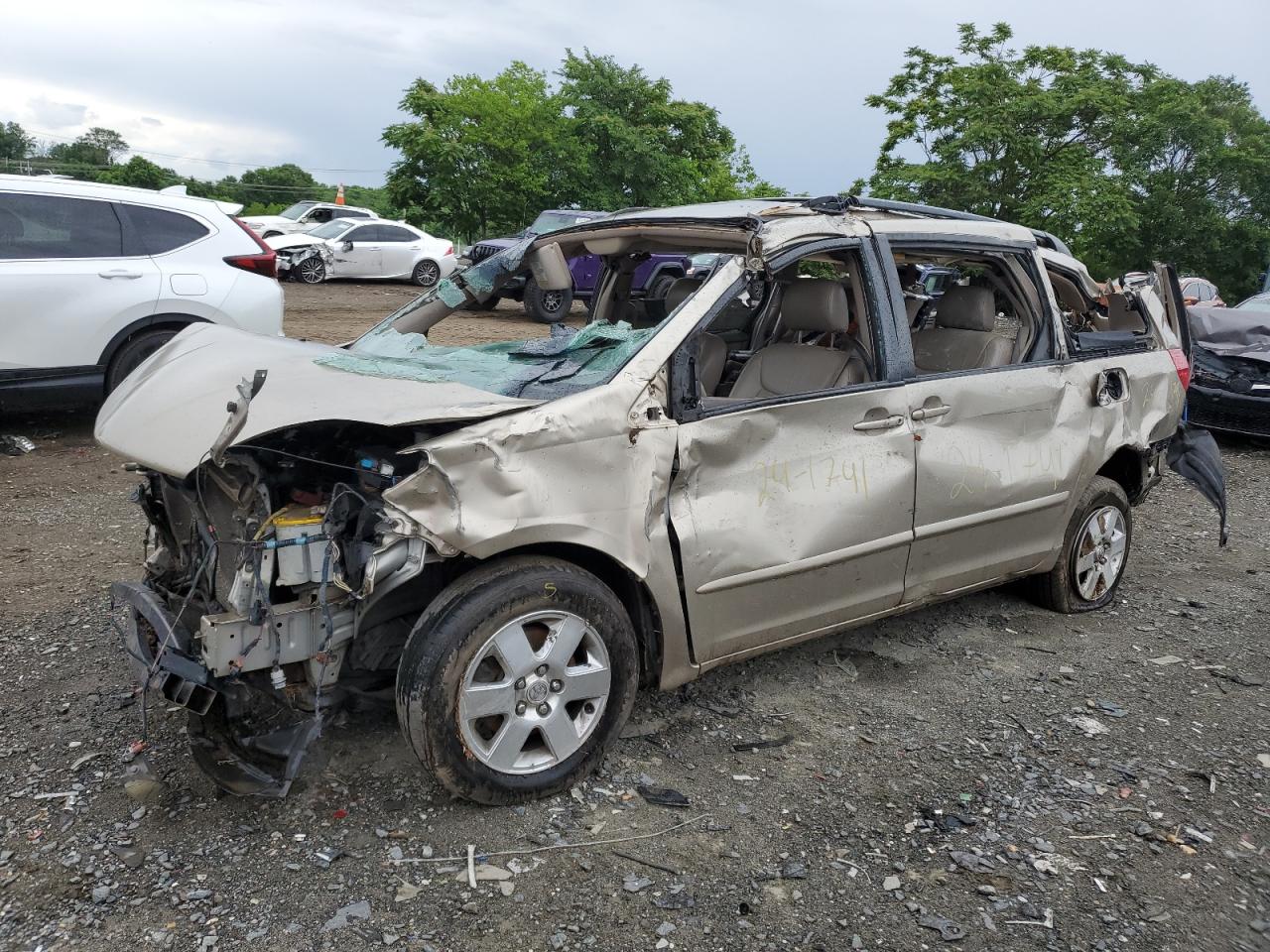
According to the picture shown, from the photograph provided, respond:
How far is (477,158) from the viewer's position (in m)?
26.5

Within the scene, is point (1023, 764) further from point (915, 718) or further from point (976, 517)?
point (976, 517)

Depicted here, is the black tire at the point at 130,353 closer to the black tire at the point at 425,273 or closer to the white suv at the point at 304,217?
the black tire at the point at 425,273

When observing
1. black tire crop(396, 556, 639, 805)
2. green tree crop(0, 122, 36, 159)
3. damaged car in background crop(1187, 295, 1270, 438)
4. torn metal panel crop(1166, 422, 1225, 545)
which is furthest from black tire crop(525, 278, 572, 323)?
green tree crop(0, 122, 36, 159)

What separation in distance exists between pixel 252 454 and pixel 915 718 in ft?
8.22

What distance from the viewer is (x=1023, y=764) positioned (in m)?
3.46

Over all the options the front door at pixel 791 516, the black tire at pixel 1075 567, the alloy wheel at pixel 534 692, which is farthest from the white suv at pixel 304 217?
the alloy wheel at pixel 534 692

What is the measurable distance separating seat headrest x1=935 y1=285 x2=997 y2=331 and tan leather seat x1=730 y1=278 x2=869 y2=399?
3.00 ft

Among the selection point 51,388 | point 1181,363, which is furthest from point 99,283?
point 1181,363

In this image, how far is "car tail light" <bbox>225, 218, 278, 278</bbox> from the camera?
746cm

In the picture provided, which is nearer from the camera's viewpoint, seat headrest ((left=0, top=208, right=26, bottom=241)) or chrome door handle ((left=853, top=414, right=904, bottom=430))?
chrome door handle ((left=853, top=414, right=904, bottom=430))

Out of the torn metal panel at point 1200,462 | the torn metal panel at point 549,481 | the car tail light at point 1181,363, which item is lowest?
the torn metal panel at point 1200,462

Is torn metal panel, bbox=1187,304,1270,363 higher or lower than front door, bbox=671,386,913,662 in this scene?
higher

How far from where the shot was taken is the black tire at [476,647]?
2785mm

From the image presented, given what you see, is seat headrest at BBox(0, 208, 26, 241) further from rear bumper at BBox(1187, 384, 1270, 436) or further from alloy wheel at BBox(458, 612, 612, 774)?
rear bumper at BBox(1187, 384, 1270, 436)
